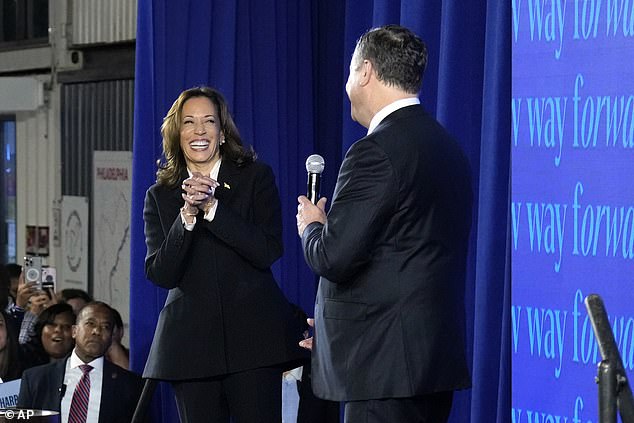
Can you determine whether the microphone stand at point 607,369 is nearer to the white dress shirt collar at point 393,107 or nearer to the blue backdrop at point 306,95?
the white dress shirt collar at point 393,107

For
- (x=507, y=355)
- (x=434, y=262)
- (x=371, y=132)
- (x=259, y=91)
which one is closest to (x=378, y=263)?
(x=434, y=262)

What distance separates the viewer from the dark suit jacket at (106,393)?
5207mm

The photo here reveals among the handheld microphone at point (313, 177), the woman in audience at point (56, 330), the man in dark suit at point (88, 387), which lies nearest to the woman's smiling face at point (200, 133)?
the handheld microphone at point (313, 177)

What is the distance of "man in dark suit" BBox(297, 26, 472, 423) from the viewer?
2.56 metres

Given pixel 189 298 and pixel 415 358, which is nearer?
pixel 415 358

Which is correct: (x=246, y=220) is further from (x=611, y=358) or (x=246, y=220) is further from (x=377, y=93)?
(x=611, y=358)

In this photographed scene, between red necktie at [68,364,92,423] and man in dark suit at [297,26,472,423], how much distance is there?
276 cm

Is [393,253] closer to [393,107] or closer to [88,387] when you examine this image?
[393,107]

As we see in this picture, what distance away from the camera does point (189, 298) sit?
3.29m

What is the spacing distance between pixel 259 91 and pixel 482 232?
157cm

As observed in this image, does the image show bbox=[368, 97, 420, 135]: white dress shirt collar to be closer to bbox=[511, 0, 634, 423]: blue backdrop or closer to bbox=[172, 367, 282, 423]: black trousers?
bbox=[511, 0, 634, 423]: blue backdrop

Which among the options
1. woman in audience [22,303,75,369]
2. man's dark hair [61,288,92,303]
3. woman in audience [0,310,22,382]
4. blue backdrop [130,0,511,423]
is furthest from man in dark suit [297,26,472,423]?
man's dark hair [61,288,92,303]

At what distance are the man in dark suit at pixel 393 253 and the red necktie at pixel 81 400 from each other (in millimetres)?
2763

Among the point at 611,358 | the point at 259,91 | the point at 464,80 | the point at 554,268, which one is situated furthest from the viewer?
the point at 259,91
